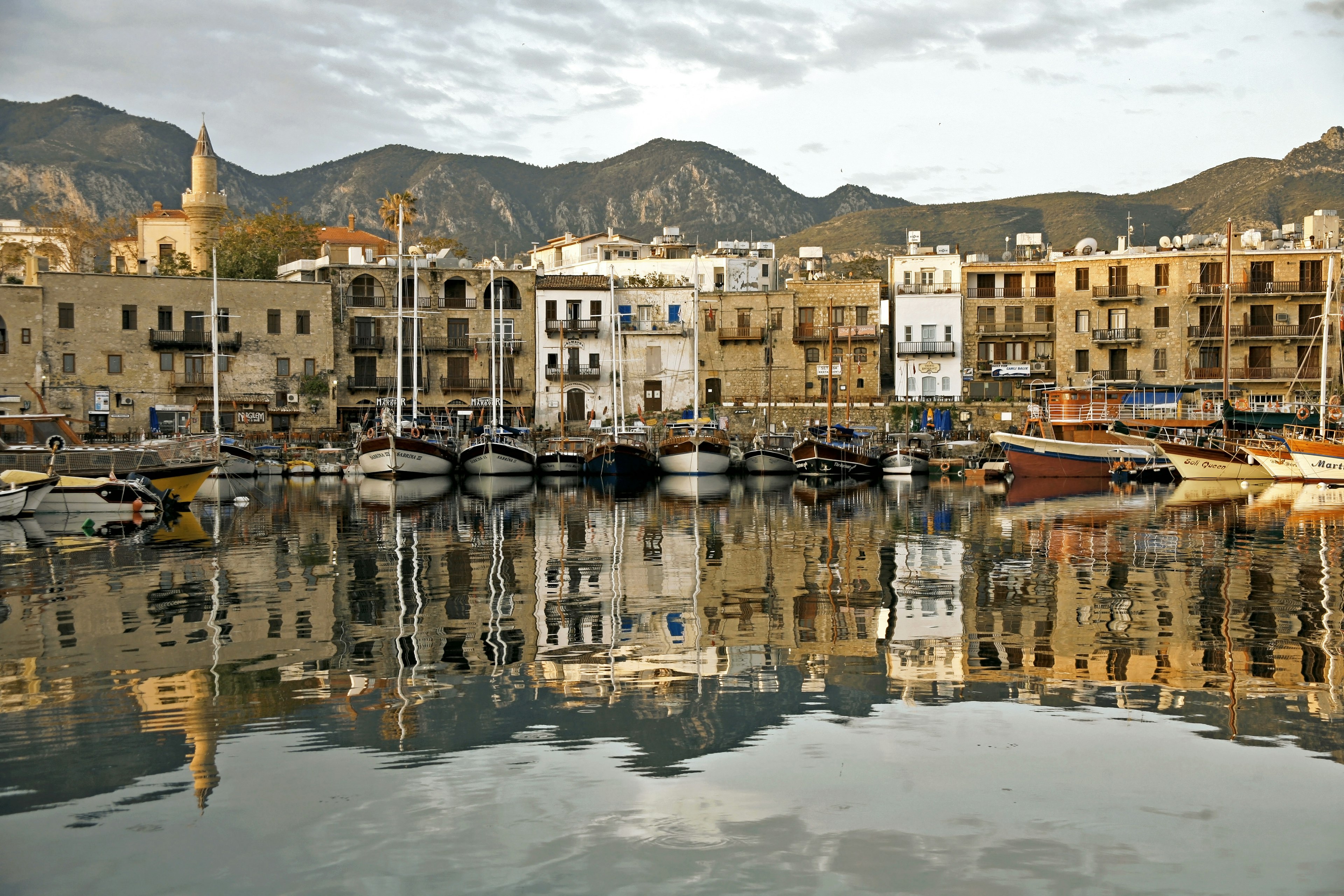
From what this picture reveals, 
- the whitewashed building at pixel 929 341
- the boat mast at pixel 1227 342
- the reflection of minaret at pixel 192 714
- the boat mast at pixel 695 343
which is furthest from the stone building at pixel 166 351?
the reflection of minaret at pixel 192 714

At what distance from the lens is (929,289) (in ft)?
223

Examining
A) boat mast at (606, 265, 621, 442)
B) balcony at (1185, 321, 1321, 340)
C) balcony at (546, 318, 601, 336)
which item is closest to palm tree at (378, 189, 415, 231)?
balcony at (546, 318, 601, 336)

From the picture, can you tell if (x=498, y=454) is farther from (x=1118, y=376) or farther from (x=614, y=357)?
(x=1118, y=376)

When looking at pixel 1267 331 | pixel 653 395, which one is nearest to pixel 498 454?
pixel 653 395

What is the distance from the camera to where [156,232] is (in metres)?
82.5

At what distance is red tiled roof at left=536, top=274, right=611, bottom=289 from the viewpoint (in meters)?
67.0

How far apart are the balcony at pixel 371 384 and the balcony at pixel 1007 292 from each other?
31.6m

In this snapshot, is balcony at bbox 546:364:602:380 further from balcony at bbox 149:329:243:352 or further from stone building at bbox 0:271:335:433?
balcony at bbox 149:329:243:352

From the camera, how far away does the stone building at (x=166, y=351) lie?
2240 inches

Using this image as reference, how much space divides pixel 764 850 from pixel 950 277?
64531mm

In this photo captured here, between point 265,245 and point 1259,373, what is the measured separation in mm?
56034

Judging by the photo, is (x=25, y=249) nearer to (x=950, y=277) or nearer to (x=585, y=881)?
(x=950, y=277)

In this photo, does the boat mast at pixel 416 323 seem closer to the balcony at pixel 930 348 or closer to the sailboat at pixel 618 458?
the sailboat at pixel 618 458

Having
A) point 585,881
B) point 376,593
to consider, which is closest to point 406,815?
point 585,881
